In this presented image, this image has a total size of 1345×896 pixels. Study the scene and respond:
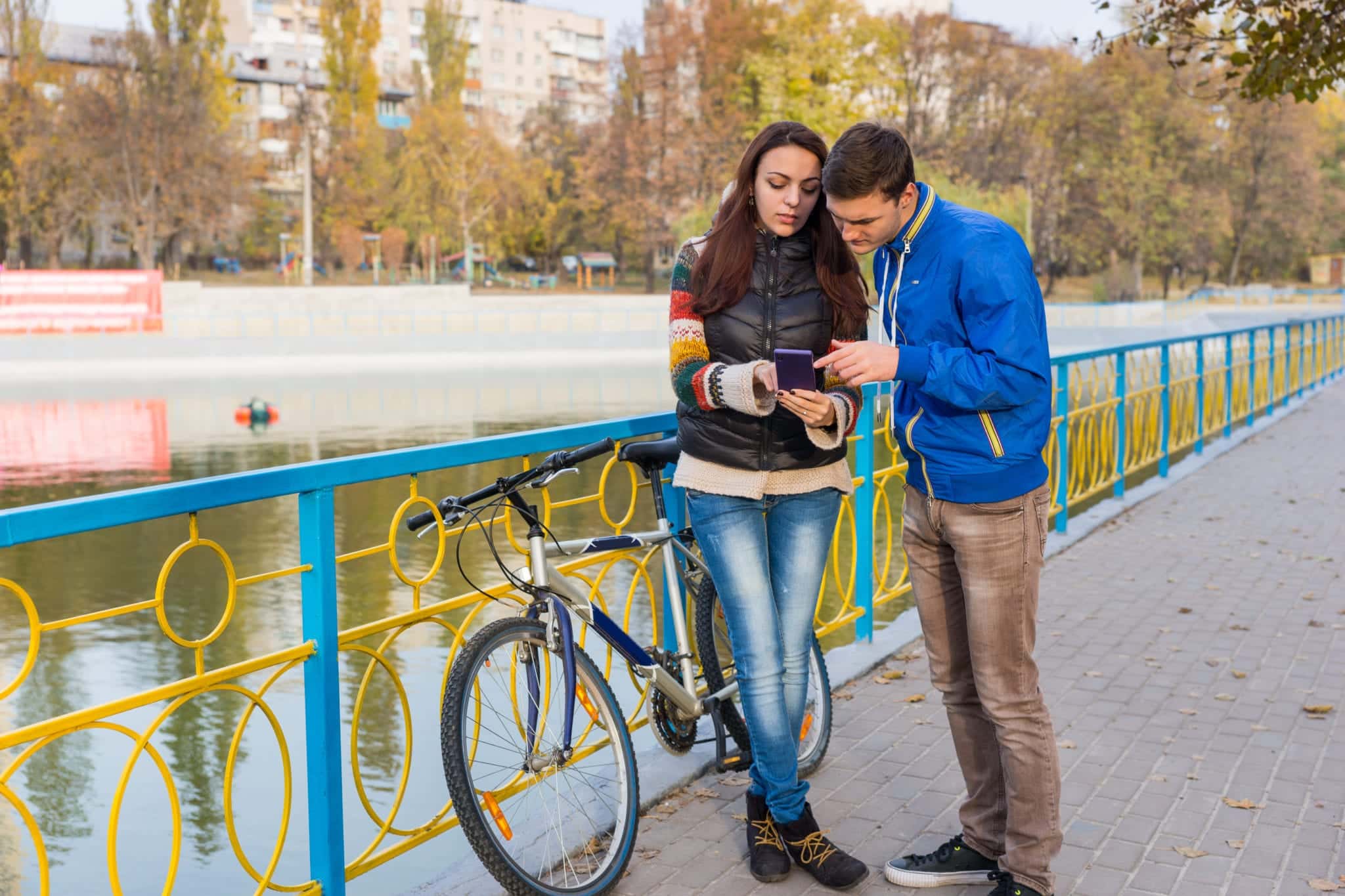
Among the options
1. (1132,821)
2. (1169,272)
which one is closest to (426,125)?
(1169,272)

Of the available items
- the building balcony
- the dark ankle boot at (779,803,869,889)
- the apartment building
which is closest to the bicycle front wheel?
the dark ankle boot at (779,803,869,889)

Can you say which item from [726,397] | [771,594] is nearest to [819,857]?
[771,594]

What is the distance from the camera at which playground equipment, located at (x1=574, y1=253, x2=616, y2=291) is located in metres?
65.9

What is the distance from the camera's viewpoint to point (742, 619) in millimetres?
3471

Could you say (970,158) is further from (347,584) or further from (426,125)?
(347,584)

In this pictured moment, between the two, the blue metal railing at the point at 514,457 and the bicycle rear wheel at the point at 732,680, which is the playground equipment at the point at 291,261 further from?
the bicycle rear wheel at the point at 732,680

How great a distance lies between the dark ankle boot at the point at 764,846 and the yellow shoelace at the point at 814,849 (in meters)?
0.05

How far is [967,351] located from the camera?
303 centimetres

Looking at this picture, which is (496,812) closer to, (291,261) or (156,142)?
(156,142)

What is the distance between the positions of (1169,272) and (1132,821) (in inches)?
2894

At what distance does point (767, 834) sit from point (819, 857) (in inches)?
6.2

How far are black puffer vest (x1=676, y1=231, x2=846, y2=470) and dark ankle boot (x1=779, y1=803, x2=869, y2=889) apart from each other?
97 centimetres

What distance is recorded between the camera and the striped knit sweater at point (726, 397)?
3221 millimetres

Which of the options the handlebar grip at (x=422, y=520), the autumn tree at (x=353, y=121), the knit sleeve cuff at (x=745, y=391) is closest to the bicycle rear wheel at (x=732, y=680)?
the knit sleeve cuff at (x=745, y=391)
